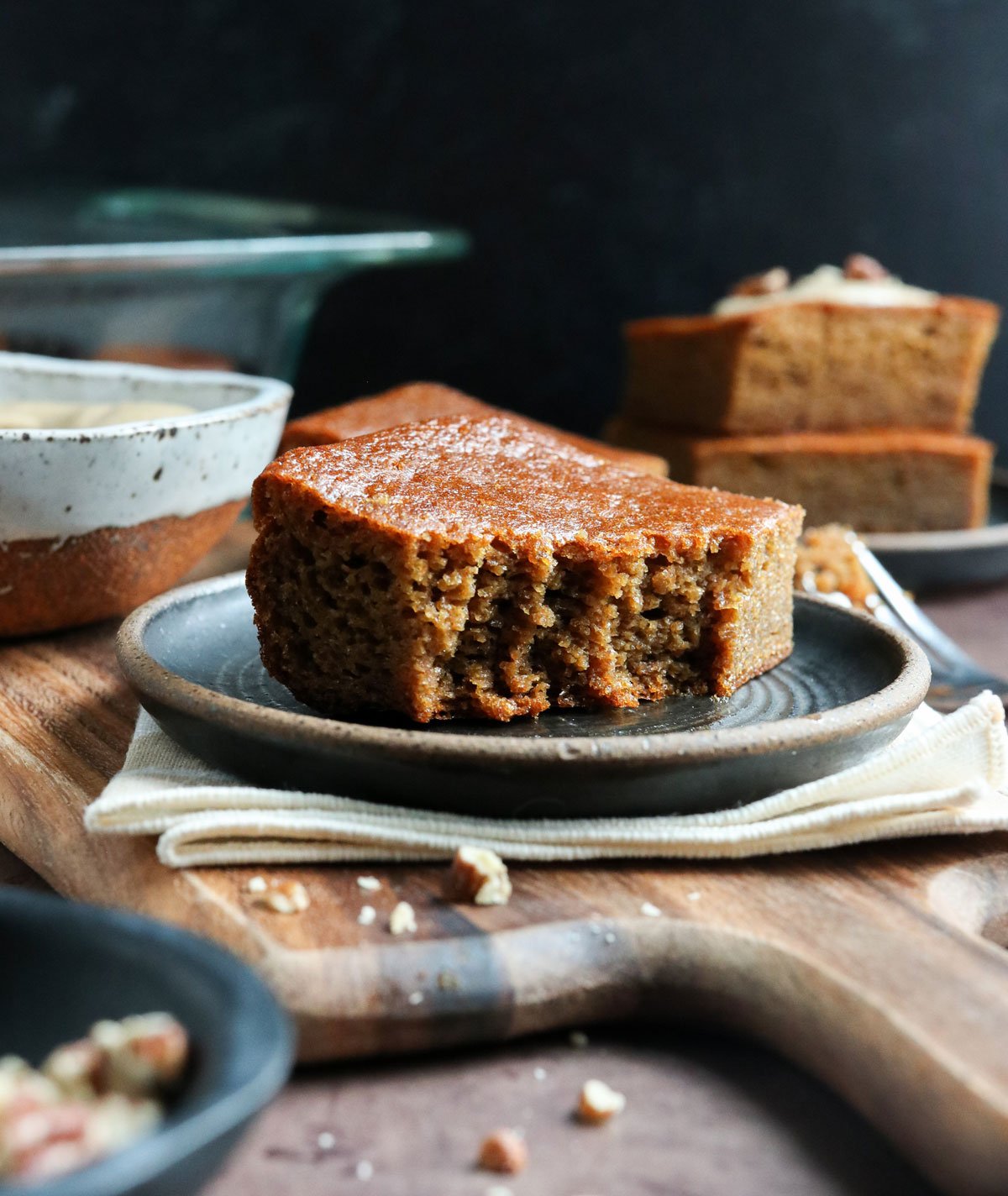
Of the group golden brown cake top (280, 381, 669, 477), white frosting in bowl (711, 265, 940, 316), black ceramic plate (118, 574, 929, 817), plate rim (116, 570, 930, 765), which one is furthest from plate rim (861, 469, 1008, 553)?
plate rim (116, 570, 930, 765)

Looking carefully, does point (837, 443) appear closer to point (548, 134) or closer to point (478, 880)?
point (548, 134)

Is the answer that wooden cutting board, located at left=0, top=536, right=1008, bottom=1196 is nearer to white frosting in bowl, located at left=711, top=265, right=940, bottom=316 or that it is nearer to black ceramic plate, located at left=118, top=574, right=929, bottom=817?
black ceramic plate, located at left=118, top=574, right=929, bottom=817

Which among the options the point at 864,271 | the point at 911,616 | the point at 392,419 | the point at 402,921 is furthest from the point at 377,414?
the point at 402,921

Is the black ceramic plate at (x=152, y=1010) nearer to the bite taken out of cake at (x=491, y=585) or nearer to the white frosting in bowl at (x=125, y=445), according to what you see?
the bite taken out of cake at (x=491, y=585)

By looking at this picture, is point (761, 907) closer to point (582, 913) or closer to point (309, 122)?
point (582, 913)

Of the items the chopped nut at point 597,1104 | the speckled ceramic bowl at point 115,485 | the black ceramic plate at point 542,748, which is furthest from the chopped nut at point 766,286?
the chopped nut at point 597,1104

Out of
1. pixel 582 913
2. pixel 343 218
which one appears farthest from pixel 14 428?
pixel 343 218

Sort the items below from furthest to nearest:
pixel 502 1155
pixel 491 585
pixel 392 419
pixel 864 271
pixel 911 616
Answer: pixel 864 271
pixel 392 419
pixel 911 616
pixel 491 585
pixel 502 1155
